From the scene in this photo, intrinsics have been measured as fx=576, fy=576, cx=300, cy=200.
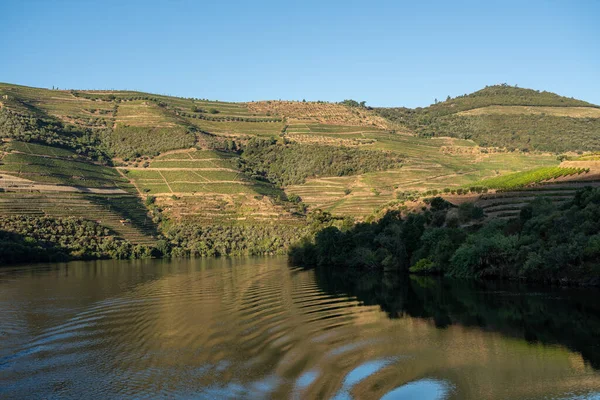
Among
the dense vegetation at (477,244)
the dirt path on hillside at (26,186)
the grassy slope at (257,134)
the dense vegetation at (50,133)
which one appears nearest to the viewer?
the dense vegetation at (477,244)

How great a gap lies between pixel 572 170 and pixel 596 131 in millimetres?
99536

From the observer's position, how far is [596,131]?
158 m

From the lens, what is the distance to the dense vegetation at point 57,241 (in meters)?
79.0

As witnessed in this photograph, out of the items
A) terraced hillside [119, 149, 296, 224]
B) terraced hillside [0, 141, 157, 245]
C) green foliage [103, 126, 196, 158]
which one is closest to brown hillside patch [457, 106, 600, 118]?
terraced hillside [119, 149, 296, 224]

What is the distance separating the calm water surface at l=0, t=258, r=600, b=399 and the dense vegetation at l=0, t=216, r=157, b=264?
34.6 metres

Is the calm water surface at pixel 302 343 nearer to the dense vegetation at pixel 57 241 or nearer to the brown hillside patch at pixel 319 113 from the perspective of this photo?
the dense vegetation at pixel 57 241

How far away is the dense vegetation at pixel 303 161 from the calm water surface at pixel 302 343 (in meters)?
85.5

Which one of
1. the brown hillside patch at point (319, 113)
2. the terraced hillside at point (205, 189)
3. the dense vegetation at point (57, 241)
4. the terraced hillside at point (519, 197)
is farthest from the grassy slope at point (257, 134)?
the terraced hillside at point (519, 197)

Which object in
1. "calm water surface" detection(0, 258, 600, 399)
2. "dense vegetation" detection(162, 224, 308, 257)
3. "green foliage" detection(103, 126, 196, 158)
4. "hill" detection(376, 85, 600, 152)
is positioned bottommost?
"dense vegetation" detection(162, 224, 308, 257)

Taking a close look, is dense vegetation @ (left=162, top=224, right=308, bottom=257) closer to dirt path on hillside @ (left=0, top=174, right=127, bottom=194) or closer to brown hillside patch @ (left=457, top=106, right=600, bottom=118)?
dirt path on hillside @ (left=0, top=174, right=127, bottom=194)

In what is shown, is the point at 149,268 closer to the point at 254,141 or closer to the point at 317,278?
the point at 317,278

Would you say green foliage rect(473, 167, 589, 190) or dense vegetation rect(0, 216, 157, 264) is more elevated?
green foliage rect(473, 167, 589, 190)

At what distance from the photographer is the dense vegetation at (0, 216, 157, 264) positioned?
79.0m

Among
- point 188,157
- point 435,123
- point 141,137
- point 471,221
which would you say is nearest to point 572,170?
point 471,221
